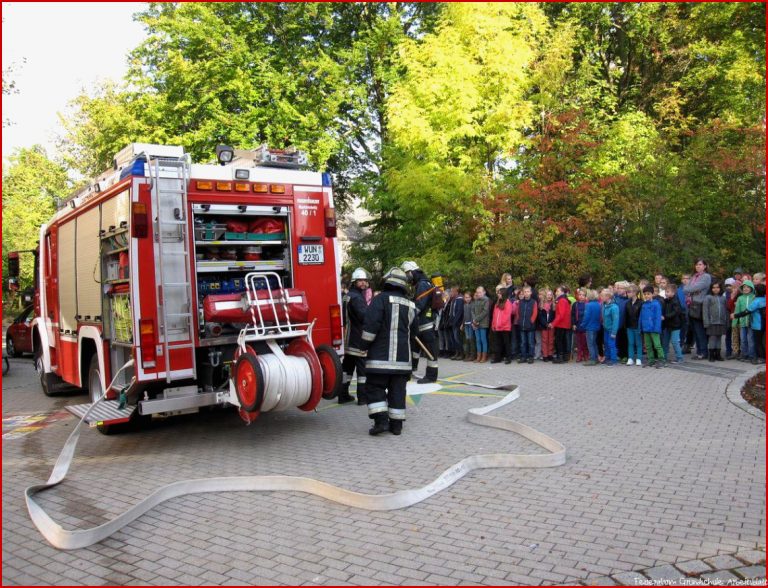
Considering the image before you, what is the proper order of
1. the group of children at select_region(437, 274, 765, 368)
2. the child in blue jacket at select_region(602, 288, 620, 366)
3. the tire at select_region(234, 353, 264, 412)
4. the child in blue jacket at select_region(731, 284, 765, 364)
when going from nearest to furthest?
the tire at select_region(234, 353, 264, 412) < the child in blue jacket at select_region(731, 284, 765, 364) < the group of children at select_region(437, 274, 765, 368) < the child in blue jacket at select_region(602, 288, 620, 366)

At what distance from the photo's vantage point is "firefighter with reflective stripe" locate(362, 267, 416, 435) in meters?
7.29

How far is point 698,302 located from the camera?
12.2 m

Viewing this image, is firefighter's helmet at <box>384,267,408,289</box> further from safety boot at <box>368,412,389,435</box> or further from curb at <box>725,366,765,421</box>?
curb at <box>725,366,765,421</box>

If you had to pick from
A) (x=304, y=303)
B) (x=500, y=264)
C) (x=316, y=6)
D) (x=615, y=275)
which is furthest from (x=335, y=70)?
(x=304, y=303)

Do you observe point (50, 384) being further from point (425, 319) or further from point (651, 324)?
point (651, 324)

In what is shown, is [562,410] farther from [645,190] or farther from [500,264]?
[645,190]

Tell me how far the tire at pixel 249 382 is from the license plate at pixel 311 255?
1.76 meters

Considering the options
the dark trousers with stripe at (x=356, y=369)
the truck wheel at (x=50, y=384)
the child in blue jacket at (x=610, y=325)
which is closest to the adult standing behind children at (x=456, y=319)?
the child in blue jacket at (x=610, y=325)

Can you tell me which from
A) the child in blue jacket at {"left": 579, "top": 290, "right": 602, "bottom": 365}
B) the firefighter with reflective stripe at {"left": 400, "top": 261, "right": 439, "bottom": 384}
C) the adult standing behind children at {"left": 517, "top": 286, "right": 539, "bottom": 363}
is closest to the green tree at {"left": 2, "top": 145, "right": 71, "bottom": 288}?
the adult standing behind children at {"left": 517, "top": 286, "right": 539, "bottom": 363}

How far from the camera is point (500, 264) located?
16.2 metres

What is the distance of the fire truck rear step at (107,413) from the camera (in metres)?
6.90

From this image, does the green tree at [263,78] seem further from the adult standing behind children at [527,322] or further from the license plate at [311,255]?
the license plate at [311,255]

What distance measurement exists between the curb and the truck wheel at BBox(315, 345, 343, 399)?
192 inches

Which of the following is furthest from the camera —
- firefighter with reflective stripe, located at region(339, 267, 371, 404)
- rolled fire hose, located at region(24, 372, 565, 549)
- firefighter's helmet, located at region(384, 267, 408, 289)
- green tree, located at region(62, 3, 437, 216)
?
green tree, located at region(62, 3, 437, 216)
